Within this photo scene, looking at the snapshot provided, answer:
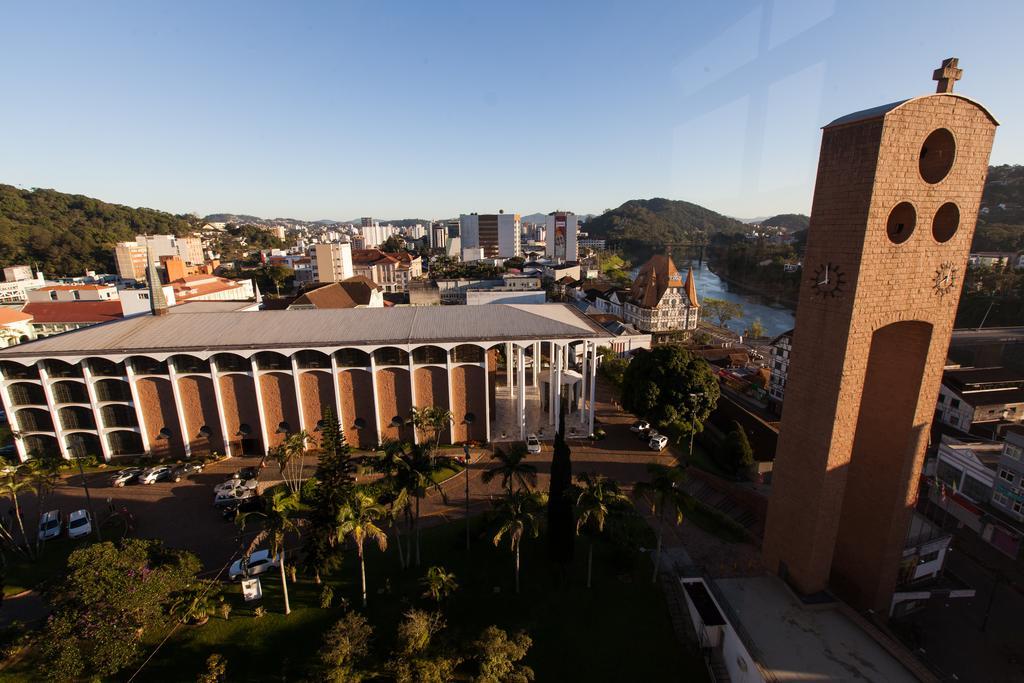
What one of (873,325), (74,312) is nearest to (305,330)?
(873,325)

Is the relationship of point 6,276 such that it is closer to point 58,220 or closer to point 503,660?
point 58,220

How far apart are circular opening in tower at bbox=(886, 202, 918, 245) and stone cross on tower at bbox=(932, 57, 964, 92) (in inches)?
146

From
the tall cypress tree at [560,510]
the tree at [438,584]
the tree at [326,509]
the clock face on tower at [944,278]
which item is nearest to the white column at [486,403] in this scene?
the tall cypress tree at [560,510]

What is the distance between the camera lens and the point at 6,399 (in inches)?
1172

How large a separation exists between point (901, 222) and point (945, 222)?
1.21m

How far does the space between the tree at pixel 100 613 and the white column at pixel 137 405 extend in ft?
58.4

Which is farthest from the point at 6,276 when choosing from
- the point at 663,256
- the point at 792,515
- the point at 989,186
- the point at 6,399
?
the point at 989,186

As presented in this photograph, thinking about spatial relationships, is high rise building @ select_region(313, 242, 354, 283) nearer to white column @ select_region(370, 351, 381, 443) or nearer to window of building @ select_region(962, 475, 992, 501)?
white column @ select_region(370, 351, 381, 443)

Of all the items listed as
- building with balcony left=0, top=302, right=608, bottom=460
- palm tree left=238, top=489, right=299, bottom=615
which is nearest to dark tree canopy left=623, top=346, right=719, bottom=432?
building with balcony left=0, top=302, right=608, bottom=460

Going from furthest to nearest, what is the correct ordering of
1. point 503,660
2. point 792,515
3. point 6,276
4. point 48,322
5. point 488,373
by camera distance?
1. point 6,276
2. point 48,322
3. point 488,373
4. point 792,515
5. point 503,660

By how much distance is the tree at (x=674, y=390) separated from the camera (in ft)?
107

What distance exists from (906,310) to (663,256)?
6118 centimetres

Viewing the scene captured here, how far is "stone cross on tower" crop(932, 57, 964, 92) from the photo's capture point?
14711 mm

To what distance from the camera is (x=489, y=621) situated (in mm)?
18422
